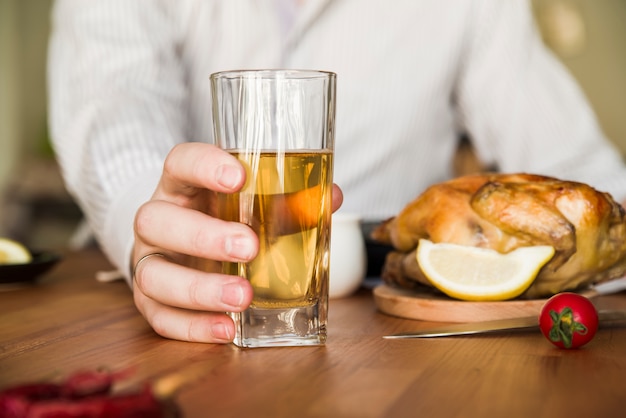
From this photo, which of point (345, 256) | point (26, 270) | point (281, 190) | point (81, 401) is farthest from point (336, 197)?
point (26, 270)

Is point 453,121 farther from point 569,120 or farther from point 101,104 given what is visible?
point 101,104

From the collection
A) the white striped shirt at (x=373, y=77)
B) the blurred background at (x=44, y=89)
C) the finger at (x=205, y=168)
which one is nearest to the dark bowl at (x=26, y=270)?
the white striped shirt at (x=373, y=77)

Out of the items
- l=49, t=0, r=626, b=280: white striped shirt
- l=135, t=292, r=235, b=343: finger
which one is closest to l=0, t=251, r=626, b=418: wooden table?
l=135, t=292, r=235, b=343: finger

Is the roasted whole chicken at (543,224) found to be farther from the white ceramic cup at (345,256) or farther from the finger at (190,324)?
the finger at (190,324)

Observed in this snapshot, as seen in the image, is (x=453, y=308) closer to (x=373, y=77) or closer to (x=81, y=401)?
(x=81, y=401)

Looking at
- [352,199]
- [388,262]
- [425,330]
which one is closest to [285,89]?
[425,330]

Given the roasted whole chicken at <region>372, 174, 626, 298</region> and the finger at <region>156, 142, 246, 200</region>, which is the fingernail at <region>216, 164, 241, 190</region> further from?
the roasted whole chicken at <region>372, 174, 626, 298</region>

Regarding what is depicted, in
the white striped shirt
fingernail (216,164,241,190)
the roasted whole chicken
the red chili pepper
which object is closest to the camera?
the red chili pepper

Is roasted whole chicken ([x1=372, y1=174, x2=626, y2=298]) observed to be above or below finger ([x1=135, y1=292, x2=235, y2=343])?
above
